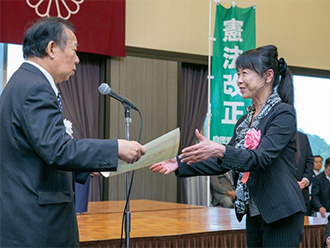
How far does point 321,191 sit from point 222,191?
4.05 ft

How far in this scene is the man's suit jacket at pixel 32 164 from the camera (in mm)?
1550

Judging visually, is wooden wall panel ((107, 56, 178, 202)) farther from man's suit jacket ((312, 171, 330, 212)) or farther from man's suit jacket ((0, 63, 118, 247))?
man's suit jacket ((0, 63, 118, 247))

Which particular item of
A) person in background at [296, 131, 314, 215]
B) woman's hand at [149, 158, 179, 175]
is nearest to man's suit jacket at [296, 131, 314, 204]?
person in background at [296, 131, 314, 215]

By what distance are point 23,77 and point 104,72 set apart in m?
5.09

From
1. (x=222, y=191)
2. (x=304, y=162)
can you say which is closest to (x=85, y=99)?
(x=222, y=191)

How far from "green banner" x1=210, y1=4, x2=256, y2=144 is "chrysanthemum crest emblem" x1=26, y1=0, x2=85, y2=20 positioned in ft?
5.54

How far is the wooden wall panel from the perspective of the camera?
6.68 m

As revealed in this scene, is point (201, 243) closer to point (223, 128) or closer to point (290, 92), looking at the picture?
point (290, 92)

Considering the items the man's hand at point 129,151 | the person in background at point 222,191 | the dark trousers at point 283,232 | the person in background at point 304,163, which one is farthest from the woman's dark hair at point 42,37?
the person in background at point 222,191

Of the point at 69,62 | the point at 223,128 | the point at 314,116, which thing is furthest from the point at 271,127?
the point at 314,116

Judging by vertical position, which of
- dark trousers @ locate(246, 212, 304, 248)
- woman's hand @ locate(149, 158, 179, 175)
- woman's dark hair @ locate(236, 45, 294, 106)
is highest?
woman's dark hair @ locate(236, 45, 294, 106)

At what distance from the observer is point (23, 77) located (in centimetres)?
164

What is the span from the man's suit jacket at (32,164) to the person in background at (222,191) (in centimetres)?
460

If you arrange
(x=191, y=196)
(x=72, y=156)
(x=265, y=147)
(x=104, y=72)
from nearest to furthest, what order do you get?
(x=72, y=156) < (x=265, y=147) < (x=104, y=72) < (x=191, y=196)
